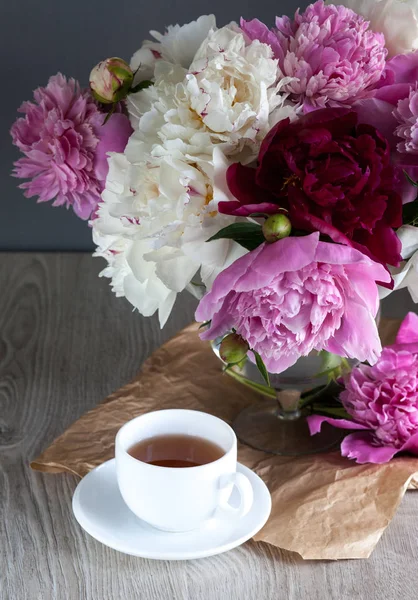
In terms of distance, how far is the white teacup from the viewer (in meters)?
0.69

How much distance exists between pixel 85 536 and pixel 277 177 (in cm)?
35

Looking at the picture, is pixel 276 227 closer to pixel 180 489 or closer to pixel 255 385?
pixel 180 489

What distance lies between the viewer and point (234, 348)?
0.68 meters

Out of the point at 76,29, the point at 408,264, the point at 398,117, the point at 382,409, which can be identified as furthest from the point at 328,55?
the point at 76,29

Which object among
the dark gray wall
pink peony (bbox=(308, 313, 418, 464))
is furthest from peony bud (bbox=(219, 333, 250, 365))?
the dark gray wall

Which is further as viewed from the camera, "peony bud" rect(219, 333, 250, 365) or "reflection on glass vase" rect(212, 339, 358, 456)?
"reflection on glass vase" rect(212, 339, 358, 456)

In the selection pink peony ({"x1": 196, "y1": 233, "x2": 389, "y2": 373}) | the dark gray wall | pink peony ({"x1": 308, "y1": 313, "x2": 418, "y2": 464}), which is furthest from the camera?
the dark gray wall

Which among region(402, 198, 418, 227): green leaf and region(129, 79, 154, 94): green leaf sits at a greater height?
region(129, 79, 154, 94): green leaf

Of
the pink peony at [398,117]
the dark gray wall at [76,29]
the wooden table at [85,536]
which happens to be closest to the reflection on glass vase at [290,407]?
the wooden table at [85,536]

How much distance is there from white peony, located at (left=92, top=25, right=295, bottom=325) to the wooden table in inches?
9.3

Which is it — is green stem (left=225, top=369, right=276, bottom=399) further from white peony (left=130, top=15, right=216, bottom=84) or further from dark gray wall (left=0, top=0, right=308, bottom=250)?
dark gray wall (left=0, top=0, right=308, bottom=250)

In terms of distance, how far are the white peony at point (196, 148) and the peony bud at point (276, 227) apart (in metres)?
0.05

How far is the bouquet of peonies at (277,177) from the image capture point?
62 cm

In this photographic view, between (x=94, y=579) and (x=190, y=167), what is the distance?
0.34 metres
